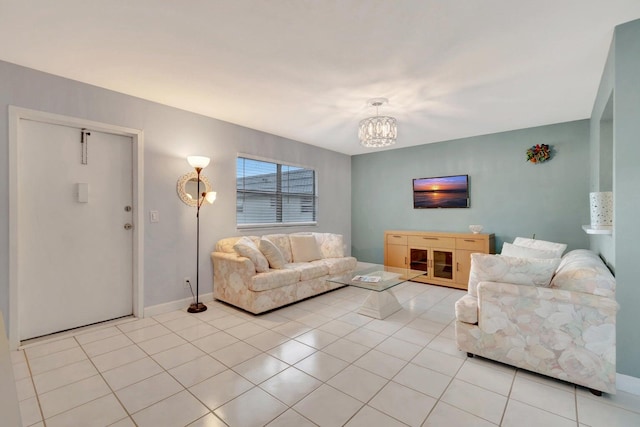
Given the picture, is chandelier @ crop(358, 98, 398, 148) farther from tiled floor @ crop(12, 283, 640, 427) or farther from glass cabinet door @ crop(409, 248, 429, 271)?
glass cabinet door @ crop(409, 248, 429, 271)

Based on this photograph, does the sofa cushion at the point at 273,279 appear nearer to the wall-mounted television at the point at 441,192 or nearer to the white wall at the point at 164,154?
the white wall at the point at 164,154

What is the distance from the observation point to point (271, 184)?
472 cm

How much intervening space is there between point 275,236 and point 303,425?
9.40 feet

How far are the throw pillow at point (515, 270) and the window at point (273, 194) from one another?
304 centimetres

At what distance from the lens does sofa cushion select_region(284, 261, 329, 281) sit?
→ 3.74 m

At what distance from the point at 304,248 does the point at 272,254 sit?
0.79 metres

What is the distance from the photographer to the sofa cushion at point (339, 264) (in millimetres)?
4168

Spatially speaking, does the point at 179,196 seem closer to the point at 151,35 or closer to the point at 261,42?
the point at 151,35

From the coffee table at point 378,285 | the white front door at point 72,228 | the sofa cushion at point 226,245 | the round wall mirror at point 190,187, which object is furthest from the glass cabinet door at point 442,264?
the white front door at point 72,228

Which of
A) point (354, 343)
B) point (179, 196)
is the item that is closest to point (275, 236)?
point (179, 196)

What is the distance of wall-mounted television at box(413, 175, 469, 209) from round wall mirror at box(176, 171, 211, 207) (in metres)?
3.51

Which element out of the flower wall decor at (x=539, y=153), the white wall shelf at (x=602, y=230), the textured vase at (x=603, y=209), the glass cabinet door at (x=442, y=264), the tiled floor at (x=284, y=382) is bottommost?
the tiled floor at (x=284, y=382)

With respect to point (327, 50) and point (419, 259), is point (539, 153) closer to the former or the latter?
point (419, 259)

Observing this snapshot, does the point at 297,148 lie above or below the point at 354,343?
above
